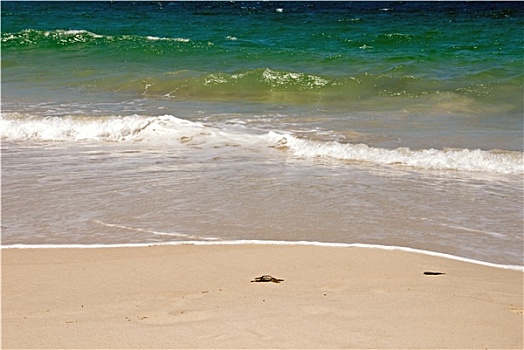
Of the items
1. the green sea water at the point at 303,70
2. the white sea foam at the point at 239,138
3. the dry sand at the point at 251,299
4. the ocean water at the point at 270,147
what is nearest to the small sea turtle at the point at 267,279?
the dry sand at the point at 251,299

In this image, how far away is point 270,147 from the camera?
885 cm

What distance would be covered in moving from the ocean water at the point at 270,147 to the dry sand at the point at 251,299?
468 millimetres

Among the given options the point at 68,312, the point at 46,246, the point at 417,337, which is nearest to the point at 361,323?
the point at 417,337

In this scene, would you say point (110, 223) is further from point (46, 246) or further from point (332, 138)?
point (332, 138)

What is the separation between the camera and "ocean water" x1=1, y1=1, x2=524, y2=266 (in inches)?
231

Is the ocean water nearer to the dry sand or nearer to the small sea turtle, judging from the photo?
the dry sand

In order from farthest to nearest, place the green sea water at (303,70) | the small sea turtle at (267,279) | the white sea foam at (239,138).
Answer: the green sea water at (303,70)
the white sea foam at (239,138)
the small sea turtle at (267,279)

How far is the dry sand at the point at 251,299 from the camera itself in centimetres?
365

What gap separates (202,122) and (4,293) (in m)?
6.55

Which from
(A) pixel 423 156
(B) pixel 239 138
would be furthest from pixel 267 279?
(B) pixel 239 138

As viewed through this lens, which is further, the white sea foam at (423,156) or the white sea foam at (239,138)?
the white sea foam at (239,138)

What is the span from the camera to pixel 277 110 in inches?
471

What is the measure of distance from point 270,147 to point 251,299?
15.8ft

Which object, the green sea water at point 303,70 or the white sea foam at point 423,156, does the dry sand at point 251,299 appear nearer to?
the white sea foam at point 423,156
